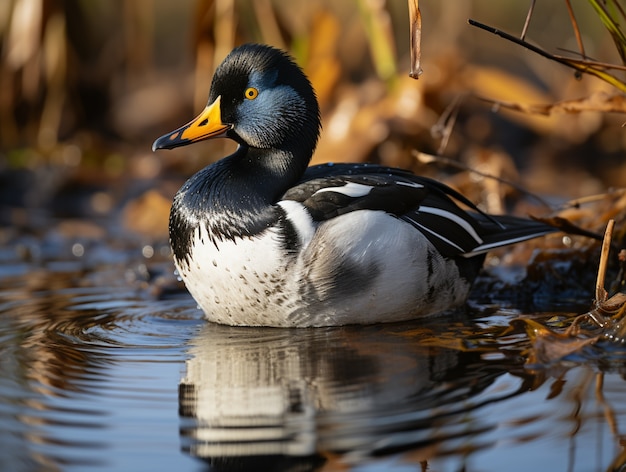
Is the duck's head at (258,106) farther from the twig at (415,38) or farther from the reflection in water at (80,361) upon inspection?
the twig at (415,38)

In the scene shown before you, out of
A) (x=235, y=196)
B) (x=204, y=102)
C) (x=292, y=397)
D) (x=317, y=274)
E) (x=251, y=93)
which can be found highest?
(x=204, y=102)

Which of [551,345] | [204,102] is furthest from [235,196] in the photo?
[204,102]

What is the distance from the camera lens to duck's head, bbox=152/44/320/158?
5.04m

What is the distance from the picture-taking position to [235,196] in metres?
4.94

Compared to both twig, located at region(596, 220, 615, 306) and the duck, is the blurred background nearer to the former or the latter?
the duck

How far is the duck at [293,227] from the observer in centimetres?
481

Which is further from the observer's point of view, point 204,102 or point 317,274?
point 204,102

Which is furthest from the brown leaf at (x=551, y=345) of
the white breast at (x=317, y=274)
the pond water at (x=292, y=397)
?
the white breast at (x=317, y=274)

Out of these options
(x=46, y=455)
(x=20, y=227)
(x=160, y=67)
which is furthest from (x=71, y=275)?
(x=160, y=67)

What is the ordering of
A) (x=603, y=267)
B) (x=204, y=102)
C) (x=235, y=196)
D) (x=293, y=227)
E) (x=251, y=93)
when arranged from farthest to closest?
(x=204, y=102) < (x=251, y=93) < (x=235, y=196) < (x=293, y=227) < (x=603, y=267)

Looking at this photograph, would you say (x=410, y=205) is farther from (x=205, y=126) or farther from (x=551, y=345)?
(x=551, y=345)

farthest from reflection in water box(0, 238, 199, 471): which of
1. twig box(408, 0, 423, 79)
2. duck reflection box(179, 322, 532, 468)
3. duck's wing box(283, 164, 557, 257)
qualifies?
twig box(408, 0, 423, 79)

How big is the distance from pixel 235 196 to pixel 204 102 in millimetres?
5220

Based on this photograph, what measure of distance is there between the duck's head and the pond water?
0.93 metres
